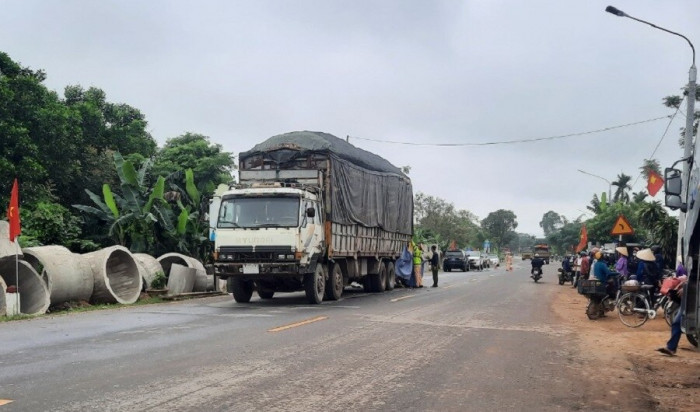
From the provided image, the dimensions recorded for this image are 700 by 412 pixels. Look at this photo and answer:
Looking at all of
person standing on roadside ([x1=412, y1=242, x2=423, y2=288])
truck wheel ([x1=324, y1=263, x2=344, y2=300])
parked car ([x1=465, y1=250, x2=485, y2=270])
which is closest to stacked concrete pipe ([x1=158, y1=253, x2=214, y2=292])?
truck wheel ([x1=324, y1=263, x2=344, y2=300])

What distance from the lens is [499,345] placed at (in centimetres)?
992

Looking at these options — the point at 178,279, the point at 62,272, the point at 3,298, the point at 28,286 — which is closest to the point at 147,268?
the point at 178,279

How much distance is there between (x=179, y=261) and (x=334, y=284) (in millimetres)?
7465

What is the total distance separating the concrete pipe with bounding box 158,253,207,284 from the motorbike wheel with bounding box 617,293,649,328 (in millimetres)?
13306

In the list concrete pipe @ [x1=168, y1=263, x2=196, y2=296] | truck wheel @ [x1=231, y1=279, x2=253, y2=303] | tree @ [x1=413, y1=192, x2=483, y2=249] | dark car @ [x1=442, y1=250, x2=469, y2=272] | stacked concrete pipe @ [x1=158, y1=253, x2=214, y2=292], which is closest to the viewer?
truck wheel @ [x1=231, y1=279, x2=253, y2=303]

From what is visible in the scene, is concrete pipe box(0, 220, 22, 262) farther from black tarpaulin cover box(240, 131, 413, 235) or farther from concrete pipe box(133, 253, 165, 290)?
black tarpaulin cover box(240, 131, 413, 235)

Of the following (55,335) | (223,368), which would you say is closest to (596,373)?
(223,368)

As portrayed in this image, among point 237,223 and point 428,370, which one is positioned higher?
point 237,223

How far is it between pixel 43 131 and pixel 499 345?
2293cm

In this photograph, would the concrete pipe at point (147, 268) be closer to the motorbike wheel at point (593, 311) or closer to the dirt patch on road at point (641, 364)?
the dirt patch on road at point (641, 364)

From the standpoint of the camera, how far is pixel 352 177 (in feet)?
62.5

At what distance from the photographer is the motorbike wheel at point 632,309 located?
552 inches

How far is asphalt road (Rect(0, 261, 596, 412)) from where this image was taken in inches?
236

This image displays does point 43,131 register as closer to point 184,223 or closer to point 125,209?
point 125,209
